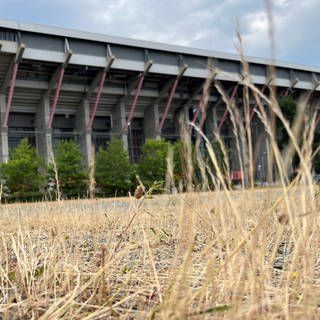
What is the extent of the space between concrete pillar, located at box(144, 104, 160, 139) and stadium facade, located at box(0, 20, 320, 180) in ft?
0.28

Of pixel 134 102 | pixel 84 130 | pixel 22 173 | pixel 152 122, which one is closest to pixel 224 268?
pixel 22 173

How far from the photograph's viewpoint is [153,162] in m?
31.8

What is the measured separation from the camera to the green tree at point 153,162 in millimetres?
31406

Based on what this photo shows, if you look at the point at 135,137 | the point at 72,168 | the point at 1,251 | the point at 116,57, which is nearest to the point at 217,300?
the point at 1,251

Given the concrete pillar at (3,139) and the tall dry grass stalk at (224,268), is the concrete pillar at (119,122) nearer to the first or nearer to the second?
the concrete pillar at (3,139)

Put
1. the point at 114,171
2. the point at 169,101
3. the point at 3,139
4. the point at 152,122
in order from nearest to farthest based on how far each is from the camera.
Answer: the point at 114,171 < the point at 3,139 < the point at 169,101 < the point at 152,122

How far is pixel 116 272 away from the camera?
176cm

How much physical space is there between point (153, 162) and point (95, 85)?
7.54 metres

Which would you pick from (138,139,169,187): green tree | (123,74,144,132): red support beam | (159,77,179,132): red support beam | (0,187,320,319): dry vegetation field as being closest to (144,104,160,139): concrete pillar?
(159,77,179,132): red support beam

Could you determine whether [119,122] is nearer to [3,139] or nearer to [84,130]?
[84,130]

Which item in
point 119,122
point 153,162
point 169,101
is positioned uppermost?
point 169,101

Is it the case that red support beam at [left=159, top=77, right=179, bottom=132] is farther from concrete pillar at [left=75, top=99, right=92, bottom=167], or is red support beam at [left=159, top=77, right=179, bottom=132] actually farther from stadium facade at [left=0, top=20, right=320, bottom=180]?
concrete pillar at [left=75, top=99, right=92, bottom=167]

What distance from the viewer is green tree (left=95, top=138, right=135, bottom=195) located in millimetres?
30562

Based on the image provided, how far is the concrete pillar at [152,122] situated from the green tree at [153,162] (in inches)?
184
